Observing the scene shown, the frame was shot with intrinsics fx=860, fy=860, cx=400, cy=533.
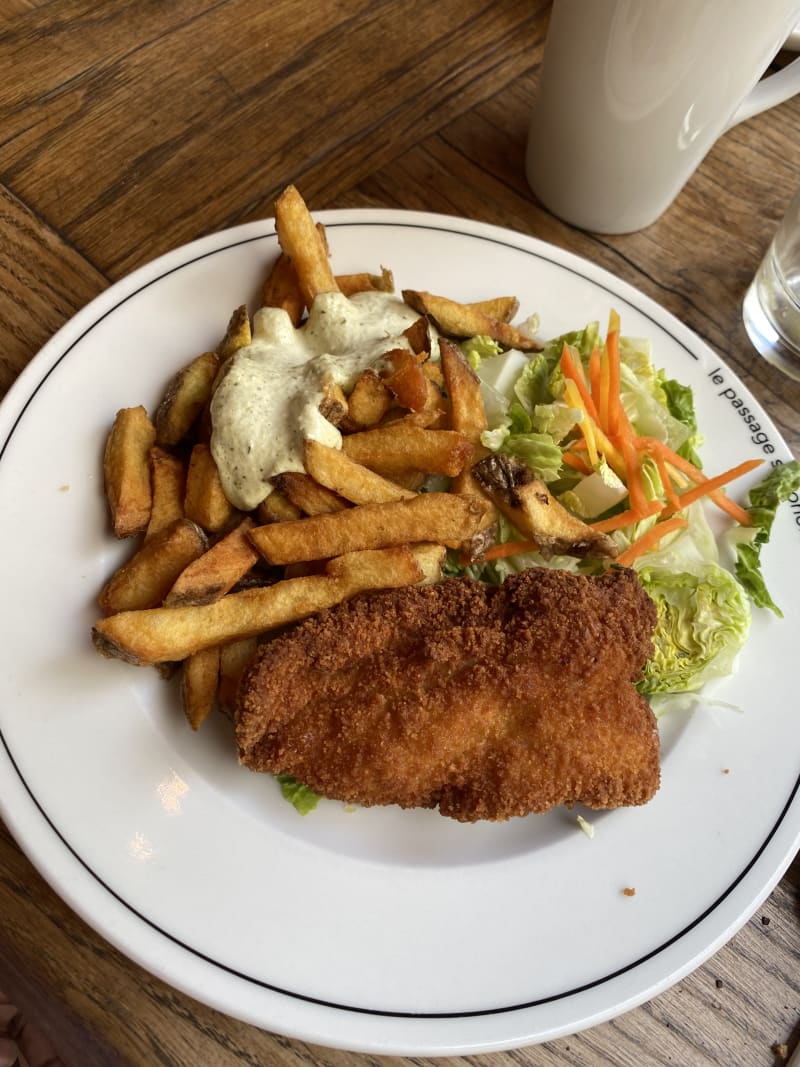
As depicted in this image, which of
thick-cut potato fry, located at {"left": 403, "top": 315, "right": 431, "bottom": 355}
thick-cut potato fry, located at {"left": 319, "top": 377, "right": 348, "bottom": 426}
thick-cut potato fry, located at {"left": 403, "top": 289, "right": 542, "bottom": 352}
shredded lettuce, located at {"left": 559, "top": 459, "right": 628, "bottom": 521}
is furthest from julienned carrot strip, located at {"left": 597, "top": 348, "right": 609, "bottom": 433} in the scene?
thick-cut potato fry, located at {"left": 319, "top": 377, "right": 348, "bottom": 426}

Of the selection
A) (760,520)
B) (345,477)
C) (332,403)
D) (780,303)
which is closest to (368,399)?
(332,403)

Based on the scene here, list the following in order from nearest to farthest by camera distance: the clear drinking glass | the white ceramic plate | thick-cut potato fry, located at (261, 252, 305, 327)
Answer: the white ceramic plate
thick-cut potato fry, located at (261, 252, 305, 327)
the clear drinking glass

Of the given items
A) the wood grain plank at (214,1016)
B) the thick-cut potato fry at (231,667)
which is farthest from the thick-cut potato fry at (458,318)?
the wood grain plank at (214,1016)

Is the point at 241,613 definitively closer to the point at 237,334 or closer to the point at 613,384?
the point at 237,334

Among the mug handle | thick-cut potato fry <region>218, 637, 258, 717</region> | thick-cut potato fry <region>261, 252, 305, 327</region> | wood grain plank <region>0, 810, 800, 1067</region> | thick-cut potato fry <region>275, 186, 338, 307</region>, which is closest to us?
wood grain plank <region>0, 810, 800, 1067</region>

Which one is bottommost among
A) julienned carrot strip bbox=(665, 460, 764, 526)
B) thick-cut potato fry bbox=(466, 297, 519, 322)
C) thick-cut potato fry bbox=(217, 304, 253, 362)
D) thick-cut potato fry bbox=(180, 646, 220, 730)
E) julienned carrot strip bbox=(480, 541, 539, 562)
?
julienned carrot strip bbox=(665, 460, 764, 526)

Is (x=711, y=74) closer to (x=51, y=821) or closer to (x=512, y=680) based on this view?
(x=512, y=680)

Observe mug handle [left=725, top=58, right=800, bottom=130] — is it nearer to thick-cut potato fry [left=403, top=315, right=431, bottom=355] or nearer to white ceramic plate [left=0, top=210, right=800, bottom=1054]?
thick-cut potato fry [left=403, top=315, right=431, bottom=355]
